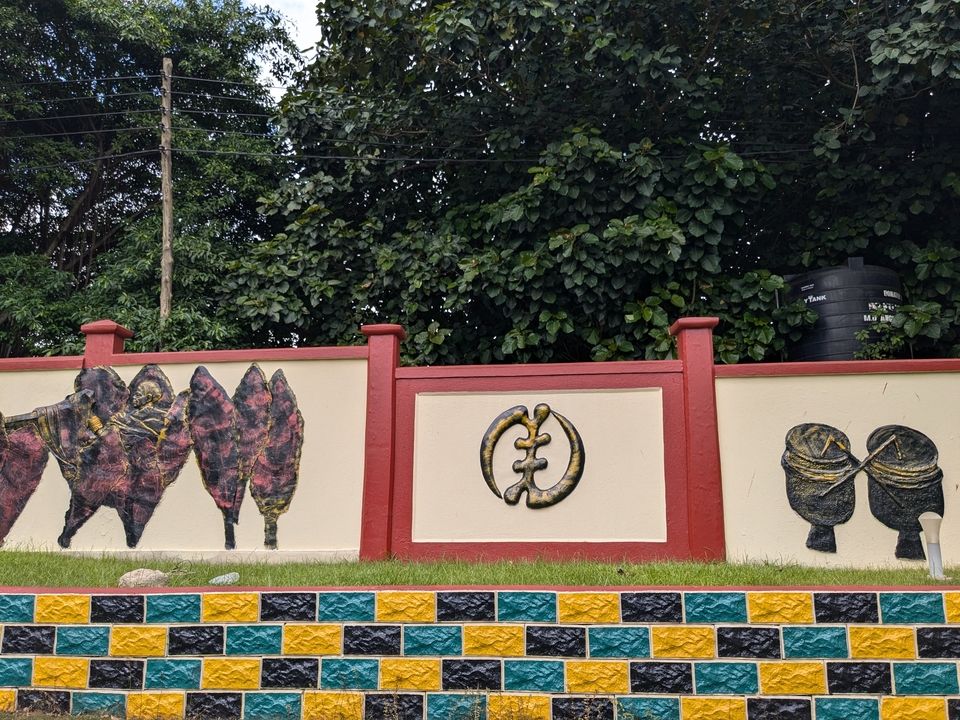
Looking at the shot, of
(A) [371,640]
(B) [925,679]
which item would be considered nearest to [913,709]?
(B) [925,679]

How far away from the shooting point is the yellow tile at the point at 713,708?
4703 mm

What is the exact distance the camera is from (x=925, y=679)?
4.72 m

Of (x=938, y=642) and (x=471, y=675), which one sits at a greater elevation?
(x=938, y=642)

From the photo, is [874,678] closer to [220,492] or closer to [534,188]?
[220,492]

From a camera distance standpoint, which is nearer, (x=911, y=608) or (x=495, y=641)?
(x=911, y=608)

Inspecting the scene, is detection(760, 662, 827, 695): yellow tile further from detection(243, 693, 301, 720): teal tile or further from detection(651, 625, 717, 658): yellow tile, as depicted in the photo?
detection(243, 693, 301, 720): teal tile

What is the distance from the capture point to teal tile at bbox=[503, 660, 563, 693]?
4.82 m

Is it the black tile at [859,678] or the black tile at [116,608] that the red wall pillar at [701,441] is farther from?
the black tile at [116,608]

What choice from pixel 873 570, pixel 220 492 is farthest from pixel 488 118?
pixel 873 570

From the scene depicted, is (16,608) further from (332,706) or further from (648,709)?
(648,709)

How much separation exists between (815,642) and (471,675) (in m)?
1.85

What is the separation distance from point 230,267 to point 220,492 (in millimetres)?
4285

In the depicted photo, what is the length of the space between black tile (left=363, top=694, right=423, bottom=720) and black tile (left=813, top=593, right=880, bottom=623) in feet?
7.23

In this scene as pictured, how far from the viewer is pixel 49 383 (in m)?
8.50
